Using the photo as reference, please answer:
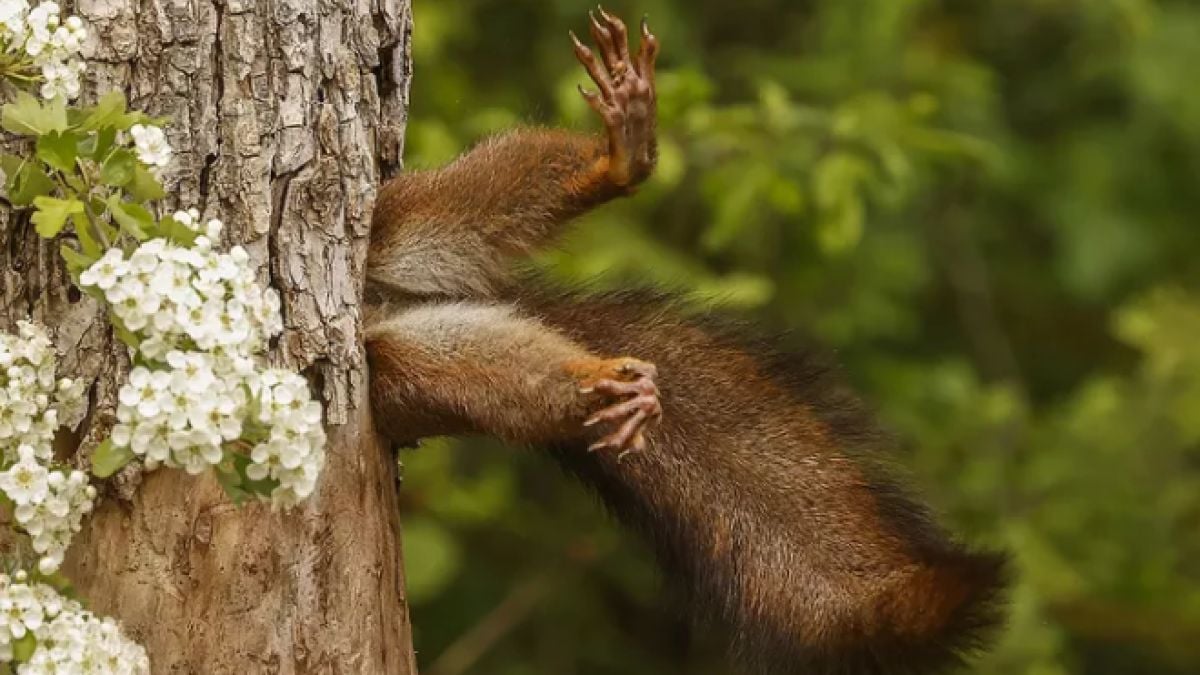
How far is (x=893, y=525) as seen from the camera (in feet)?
10.7

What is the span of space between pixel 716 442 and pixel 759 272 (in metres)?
3.02

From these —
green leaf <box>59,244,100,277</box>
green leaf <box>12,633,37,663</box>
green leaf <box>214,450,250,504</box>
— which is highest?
green leaf <box>59,244,100,277</box>

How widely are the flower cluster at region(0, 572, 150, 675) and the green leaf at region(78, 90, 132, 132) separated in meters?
0.58

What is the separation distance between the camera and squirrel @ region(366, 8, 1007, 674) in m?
3.09

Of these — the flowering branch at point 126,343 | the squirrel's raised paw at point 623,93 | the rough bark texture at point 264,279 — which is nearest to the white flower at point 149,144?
the flowering branch at point 126,343

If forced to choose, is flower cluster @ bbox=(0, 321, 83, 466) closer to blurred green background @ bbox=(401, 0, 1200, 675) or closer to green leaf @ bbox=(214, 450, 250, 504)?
green leaf @ bbox=(214, 450, 250, 504)

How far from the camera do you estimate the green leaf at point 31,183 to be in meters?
2.55

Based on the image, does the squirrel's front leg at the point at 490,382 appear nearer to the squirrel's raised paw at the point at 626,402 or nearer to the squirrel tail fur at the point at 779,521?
the squirrel's raised paw at the point at 626,402

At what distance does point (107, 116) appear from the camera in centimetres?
249

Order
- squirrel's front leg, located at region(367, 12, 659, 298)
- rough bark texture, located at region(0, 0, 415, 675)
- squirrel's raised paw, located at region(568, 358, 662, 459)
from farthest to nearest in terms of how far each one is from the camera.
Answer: squirrel's front leg, located at region(367, 12, 659, 298) → squirrel's raised paw, located at region(568, 358, 662, 459) → rough bark texture, located at region(0, 0, 415, 675)

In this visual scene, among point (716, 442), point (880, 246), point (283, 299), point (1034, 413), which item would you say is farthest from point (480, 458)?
point (283, 299)

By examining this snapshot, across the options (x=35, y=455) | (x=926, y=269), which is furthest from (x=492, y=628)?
(x=35, y=455)

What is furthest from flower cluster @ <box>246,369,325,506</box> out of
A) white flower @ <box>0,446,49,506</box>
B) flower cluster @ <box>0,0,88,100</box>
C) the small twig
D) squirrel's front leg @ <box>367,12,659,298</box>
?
the small twig

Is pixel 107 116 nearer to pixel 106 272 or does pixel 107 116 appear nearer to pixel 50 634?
pixel 106 272
